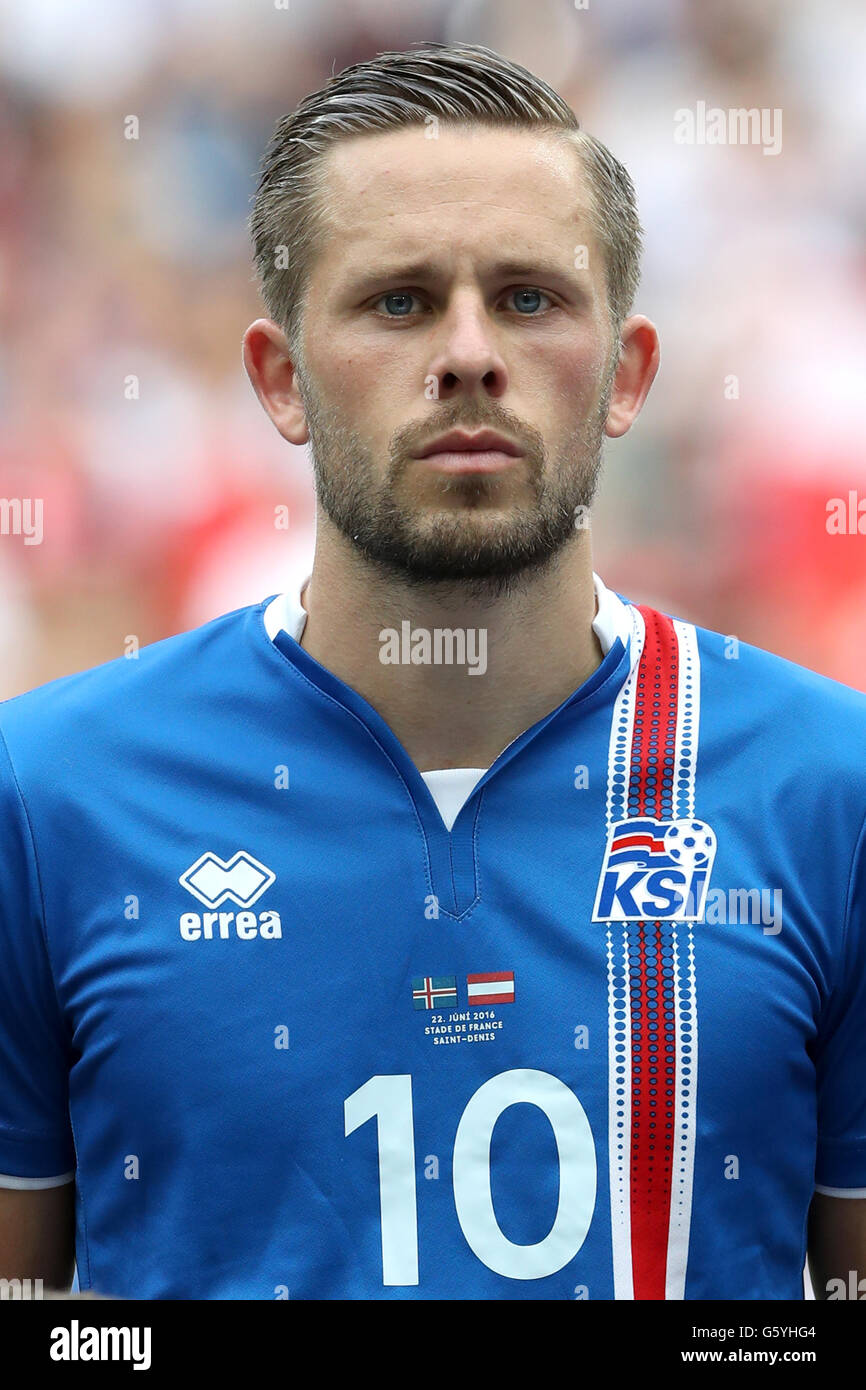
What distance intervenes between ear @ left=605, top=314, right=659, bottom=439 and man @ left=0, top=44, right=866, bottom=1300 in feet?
0.08

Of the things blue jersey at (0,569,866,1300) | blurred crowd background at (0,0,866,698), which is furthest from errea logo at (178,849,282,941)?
blurred crowd background at (0,0,866,698)

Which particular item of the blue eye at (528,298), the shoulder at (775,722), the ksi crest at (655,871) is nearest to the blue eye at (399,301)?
the blue eye at (528,298)

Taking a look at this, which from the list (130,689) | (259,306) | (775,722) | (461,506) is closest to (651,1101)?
(775,722)

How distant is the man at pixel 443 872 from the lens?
156 centimetres

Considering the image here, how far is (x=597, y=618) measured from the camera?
1790mm

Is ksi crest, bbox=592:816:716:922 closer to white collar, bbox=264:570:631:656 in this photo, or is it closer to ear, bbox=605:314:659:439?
white collar, bbox=264:570:631:656

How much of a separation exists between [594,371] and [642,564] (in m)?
2.27

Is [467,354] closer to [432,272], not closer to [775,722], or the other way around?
[432,272]

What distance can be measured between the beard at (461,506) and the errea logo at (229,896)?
347mm

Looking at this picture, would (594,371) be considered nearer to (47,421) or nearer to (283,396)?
(283,396)

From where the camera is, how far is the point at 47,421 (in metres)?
4.01

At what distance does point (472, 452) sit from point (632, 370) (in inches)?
14.3

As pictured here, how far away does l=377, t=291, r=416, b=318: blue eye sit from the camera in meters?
1.65

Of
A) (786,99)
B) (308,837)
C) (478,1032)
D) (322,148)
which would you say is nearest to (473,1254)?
(478,1032)
